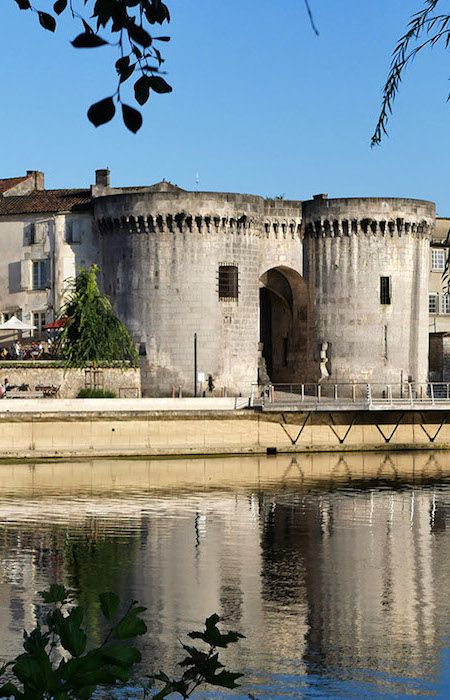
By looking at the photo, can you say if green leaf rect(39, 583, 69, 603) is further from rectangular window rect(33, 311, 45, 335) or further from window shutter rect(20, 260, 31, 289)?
window shutter rect(20, 260, 31, 289)

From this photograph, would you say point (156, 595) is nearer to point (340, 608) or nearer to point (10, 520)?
point (340, 608)

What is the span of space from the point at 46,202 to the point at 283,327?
13292 millimetres

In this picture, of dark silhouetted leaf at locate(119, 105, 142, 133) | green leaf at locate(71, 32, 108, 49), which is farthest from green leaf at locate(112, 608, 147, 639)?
green leaf at locate(71, 32, 108, 49)

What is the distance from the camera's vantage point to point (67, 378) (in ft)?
147

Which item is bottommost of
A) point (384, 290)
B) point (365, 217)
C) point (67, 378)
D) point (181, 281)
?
point (67, 378)

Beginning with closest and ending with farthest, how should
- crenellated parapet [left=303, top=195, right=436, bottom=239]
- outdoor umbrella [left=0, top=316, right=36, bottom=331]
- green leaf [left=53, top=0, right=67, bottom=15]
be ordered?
green leaf [left=53, top=0, right=67, bottom=15] < outdoor umbrella [left=0, top=316, right=36, bottom=331] < crenellated parapet [left=303, top=195, right=436, bottom=239]

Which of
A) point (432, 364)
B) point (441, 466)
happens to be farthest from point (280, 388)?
point (441, 466)

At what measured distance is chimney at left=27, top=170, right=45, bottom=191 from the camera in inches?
2281

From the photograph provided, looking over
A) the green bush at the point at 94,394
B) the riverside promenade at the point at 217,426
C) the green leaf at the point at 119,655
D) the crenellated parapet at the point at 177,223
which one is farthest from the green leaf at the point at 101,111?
the crenellated parapet at the point at 177,223

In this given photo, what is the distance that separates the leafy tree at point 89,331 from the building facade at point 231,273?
362 cm

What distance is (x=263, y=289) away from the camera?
58.7m

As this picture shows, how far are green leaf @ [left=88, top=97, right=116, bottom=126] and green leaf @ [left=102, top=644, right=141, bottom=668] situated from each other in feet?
8.33

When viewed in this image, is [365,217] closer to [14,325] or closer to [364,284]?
[364,284]

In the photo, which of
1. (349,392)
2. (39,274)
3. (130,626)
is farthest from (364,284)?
(130,626)
